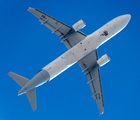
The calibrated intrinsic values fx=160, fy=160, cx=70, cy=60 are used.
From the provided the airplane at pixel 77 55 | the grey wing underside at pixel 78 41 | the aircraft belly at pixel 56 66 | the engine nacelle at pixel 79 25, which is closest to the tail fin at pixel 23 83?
the airplane at pixel 77 55

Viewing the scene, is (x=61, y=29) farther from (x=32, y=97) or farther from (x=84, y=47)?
(x=32, y=97)

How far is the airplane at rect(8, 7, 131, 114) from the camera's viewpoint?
32.9 metres

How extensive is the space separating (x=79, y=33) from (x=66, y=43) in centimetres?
367

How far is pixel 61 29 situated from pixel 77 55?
6.94 meters

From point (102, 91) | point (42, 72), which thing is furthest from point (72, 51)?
point (102, 91)

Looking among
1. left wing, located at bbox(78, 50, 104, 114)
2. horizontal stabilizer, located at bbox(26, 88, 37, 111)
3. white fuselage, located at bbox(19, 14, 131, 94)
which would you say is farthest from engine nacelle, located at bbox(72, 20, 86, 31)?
horizontal stabilizer, located at bbox(26, 88, 37, 111)

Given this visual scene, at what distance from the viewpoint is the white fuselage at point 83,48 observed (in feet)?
109

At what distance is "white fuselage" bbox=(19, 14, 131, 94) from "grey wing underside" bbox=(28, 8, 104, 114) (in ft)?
6.93

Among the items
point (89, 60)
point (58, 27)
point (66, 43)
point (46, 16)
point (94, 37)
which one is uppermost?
point (46, 16)

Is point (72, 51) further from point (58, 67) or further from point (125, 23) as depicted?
point (125, 23)

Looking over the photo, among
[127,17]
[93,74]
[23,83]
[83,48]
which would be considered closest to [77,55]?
[83,48]

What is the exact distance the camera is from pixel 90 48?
33750mm

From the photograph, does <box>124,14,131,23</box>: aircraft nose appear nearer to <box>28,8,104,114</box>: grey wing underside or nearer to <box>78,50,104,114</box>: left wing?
<box>28,8,104,114</box>: grey wing underside

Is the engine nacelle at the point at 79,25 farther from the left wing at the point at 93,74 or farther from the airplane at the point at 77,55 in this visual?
the left wing at the point at 93,74
